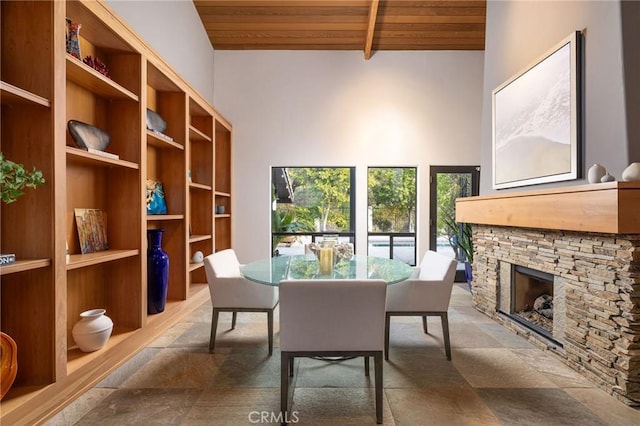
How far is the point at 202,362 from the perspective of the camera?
93.1 inches

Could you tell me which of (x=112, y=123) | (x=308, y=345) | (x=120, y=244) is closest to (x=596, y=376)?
(x=308, y=345)

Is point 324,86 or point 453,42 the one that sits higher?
point 453,42

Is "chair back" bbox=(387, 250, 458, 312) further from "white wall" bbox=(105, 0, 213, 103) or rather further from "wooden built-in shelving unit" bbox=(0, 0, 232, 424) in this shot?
"white wall" bbox=(105, 0, 213, 103)

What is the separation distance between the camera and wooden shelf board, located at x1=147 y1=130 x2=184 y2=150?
9.33 ft

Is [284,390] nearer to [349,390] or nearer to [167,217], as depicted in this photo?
[349,390]

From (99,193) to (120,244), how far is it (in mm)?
446

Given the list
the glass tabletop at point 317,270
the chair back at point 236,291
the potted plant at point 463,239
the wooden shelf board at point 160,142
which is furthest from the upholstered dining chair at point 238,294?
the potted plant at point 463,239

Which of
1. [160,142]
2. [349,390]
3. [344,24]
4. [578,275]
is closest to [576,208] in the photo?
[578,275]

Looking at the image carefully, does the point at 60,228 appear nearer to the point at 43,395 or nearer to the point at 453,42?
the point at 43,395

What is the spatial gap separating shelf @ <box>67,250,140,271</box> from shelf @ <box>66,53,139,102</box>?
4.05 ft

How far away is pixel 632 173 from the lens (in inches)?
73.6

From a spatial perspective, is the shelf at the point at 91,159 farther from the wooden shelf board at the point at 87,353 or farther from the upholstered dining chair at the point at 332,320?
the upholstered dining chair at the point at 332,320

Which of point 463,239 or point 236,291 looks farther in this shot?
point 463,239

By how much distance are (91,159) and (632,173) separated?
3463 mm
